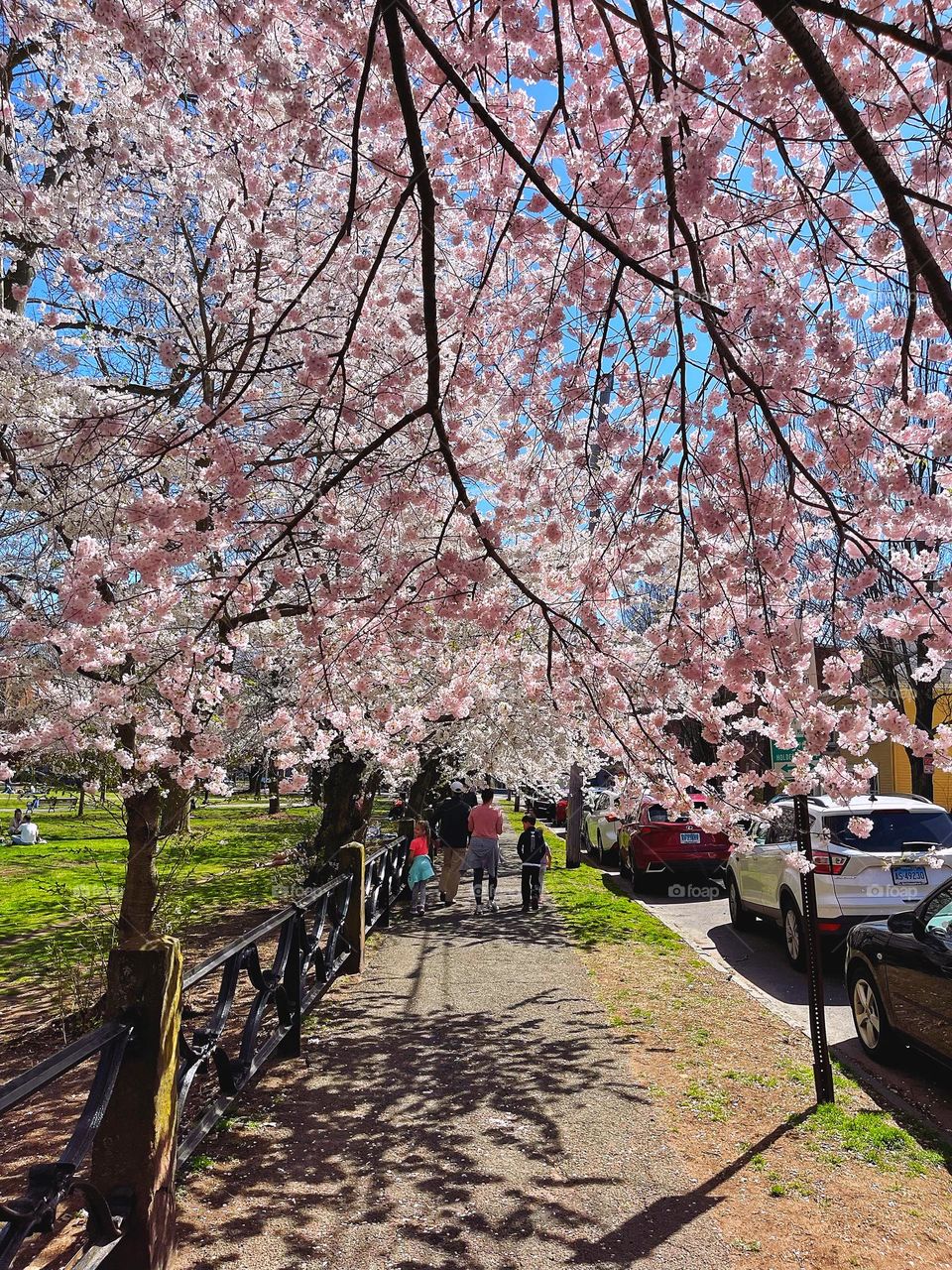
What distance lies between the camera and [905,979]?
6117mm

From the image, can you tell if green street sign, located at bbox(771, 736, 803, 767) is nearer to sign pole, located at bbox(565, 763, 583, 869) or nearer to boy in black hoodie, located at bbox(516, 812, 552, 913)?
boy in black hoodie, located at bbox(516, 812, 552, 913)

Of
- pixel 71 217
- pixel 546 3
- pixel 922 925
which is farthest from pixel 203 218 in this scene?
pixel 922 925

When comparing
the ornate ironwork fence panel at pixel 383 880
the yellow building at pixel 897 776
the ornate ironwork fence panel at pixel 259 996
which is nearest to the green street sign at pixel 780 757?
the ornate ironwork fence panel at pixel 259 996

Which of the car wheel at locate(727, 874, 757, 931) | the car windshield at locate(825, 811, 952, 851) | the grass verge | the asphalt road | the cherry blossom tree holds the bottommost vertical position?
the asphalt road

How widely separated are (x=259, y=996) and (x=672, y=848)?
12.5 meters

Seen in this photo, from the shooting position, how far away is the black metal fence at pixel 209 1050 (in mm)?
2607

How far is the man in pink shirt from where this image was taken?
44.1 ft

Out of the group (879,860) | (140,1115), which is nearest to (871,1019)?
(879,860)

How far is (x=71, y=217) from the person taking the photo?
281 inches

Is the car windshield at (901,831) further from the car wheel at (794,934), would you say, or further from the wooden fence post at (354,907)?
the wooden fence post at (354,907)

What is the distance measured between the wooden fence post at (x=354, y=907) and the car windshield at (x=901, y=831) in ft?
15.4

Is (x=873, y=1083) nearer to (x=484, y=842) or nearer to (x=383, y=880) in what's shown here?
(x=383, y=880)

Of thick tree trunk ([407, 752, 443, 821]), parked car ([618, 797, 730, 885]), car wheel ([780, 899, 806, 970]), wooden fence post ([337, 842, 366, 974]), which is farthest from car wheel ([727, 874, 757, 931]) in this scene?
thick tree trunk ([407, 752, 443, 821])

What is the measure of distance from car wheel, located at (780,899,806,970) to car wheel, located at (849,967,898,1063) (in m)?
2.83
